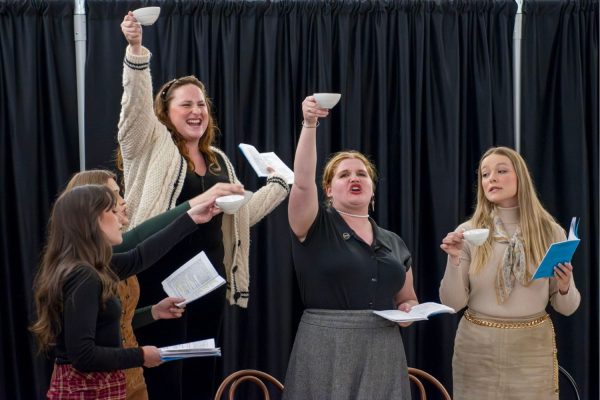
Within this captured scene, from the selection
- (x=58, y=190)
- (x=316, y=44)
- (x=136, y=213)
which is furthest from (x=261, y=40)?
(x=136, y=213)

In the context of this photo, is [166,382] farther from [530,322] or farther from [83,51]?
[83,51]

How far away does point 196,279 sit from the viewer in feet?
8.64

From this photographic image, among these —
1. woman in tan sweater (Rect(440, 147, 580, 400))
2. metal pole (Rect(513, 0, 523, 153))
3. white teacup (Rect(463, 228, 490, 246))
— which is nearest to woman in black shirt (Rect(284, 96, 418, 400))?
white teacup (Rect(463, 228, 490, 246))

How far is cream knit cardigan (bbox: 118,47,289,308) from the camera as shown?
8.88 feet

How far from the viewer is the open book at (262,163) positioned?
9.29 ft

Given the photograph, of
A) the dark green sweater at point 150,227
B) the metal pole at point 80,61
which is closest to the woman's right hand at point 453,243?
the dark green sweater at point 150,227

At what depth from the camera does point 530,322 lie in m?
3.04

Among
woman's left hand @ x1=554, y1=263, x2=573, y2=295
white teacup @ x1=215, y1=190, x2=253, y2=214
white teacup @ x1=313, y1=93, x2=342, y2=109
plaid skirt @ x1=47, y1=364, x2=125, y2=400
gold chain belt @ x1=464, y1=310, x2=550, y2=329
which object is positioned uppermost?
white teacup @ x1=313, y1=93, x2=342, y2=109

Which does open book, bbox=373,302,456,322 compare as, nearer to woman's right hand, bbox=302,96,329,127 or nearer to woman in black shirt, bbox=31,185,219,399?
woman's right hand, bbox=302,96,329,127

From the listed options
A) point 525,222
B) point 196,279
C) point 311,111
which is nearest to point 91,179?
point 196,279

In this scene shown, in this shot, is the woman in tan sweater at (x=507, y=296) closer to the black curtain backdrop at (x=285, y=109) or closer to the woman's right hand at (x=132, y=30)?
the black curtain backdrop at (x=285, y=109)

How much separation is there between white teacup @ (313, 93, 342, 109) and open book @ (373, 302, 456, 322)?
2.40ft

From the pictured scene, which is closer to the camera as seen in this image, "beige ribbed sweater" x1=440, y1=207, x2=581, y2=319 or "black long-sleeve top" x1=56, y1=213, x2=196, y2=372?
"black long-sleeve top" x1=56, y1=213, x2=196, y2=372

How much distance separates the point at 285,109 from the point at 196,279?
62.6 inches
